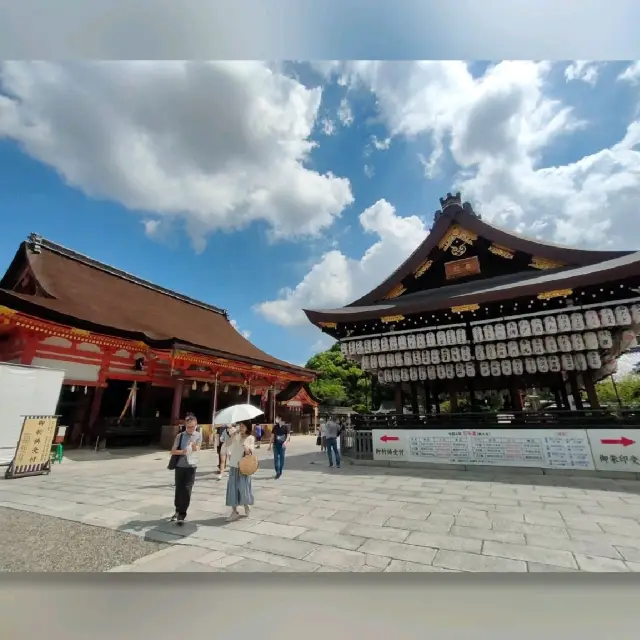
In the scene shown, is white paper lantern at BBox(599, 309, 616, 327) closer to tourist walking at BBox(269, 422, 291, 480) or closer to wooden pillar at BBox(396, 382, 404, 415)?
wooden pillar at BBox(396, 382, 404, 415)

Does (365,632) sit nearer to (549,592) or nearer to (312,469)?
(549,592)

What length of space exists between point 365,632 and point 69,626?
7.69 ft

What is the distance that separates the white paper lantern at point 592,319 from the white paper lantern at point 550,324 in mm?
622

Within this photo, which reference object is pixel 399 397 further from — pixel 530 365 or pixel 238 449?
pixel 238 449

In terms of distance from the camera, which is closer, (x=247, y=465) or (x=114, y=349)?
(x=247, y=465)

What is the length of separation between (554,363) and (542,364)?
269 mm

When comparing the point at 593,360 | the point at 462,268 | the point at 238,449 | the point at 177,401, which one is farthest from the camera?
the point at 177,401

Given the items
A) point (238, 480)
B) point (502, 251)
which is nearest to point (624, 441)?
point (502, 251)

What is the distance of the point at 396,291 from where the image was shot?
11.8 m

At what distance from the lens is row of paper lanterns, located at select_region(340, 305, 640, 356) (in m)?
7.95

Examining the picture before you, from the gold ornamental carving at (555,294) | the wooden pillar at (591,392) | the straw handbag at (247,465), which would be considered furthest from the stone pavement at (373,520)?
the gold ornamental carving at (555,294)

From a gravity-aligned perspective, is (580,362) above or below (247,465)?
above

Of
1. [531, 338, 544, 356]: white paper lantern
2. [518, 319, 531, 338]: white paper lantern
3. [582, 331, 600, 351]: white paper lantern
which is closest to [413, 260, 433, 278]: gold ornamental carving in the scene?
[518, 319, 531, 338]: white paper lantern

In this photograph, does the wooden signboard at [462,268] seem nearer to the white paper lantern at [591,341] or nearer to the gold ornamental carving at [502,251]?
the gold ornamental carving at [502,251]
